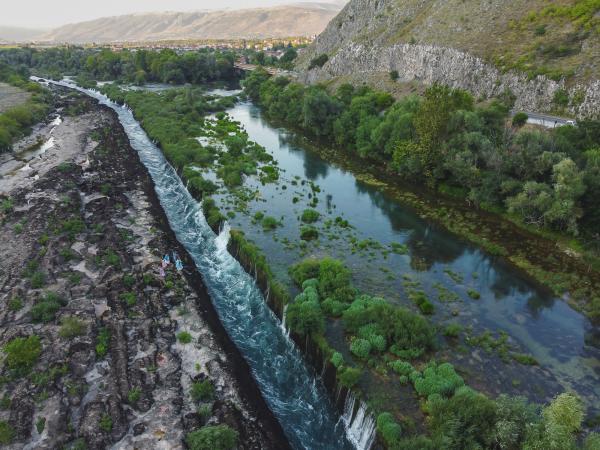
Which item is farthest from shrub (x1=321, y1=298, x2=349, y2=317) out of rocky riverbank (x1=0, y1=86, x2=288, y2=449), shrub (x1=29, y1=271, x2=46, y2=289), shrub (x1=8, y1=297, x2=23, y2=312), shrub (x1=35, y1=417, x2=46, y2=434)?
shrub (x1=29, y1=271, x2=46, y2=289)

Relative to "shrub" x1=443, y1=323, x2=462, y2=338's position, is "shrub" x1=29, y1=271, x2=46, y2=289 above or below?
below

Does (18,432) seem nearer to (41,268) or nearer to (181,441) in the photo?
(181,441)

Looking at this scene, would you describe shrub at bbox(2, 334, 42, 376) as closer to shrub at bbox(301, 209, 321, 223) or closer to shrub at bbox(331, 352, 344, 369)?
shrub at bbox(331, 352, 344, 369)

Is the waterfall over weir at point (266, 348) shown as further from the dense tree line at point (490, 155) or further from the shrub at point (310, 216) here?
the dense tree line at point (490, 155)

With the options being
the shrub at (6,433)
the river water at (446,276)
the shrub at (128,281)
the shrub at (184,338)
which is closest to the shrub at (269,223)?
the river water at (446,276)

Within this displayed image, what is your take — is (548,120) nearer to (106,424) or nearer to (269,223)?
(269,223)

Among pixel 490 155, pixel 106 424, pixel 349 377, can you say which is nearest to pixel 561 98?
pixel 490 155

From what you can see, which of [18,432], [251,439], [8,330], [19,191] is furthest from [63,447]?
[19,191]
